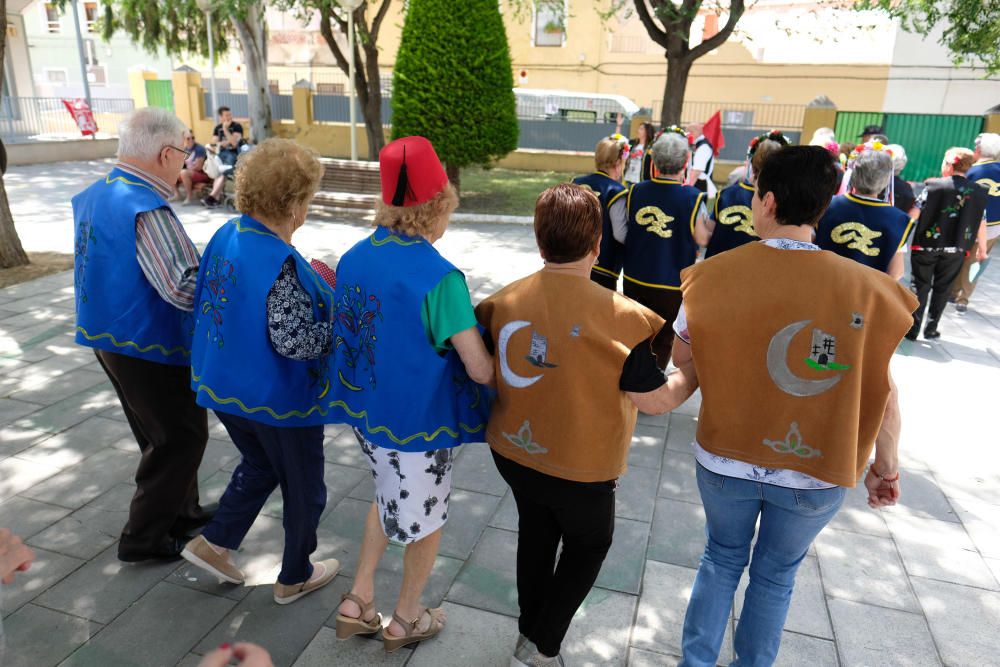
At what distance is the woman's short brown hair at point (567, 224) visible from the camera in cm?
210

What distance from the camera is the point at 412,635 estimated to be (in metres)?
2.68

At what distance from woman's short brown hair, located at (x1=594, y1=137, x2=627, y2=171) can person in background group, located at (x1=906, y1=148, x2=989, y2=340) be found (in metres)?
3.42

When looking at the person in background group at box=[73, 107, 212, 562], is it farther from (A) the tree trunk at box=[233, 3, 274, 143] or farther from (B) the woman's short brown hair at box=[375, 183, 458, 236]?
(A) the tree trunk at box=[233, 3, 274, 143]

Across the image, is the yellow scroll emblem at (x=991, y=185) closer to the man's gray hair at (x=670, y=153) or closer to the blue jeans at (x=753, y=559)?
the man's gray hair at (x=670, y=153)

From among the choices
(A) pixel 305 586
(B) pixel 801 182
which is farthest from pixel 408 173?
(A) pixel 305 586

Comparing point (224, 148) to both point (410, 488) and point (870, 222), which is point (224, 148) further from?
point (410, 488)

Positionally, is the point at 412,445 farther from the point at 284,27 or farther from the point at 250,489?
the point at 284,27

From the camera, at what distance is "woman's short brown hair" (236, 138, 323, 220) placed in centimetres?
244

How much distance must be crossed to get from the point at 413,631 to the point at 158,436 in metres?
1.37

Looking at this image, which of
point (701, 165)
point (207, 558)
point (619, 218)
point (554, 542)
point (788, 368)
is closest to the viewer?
point (788, 368)

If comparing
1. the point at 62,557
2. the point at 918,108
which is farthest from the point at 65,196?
the point at 918,108

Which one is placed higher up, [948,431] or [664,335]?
[664,335]

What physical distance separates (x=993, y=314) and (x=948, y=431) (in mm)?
3759

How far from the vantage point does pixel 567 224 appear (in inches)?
82.6
